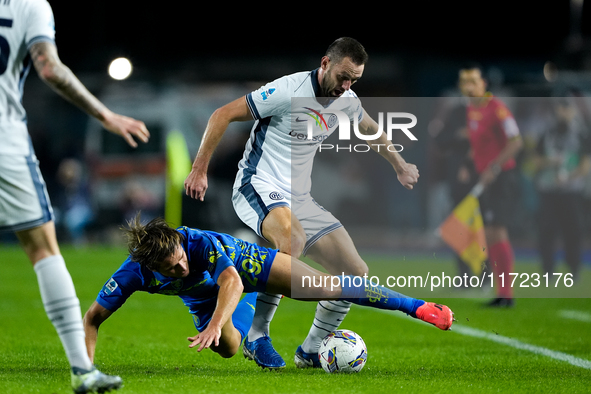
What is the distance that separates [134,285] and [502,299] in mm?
5699

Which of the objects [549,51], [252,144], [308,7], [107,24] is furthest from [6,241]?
[549,51]

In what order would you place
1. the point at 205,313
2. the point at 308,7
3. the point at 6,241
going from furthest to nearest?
the point at 308,7 → the point at 6,241 → the point at 205,313

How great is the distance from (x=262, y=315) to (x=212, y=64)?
75.1ft

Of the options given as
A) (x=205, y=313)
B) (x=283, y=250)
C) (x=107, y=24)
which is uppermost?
(x=107, y=24)

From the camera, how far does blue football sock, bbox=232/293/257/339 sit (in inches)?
203

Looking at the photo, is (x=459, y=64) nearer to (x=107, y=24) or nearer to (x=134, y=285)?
(x=107, y=24)

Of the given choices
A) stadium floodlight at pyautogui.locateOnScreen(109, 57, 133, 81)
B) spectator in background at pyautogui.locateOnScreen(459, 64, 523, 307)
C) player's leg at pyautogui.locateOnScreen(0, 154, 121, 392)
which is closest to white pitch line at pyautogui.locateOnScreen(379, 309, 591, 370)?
spectator in background at pyautogui.locateOnScreen(459, 64, 523, 307)

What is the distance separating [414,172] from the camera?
236 inches

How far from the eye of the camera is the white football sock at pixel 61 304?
12.9ft

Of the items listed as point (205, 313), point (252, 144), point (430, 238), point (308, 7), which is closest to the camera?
point (205, 313)

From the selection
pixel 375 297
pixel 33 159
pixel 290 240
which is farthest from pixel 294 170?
pixel 33 159

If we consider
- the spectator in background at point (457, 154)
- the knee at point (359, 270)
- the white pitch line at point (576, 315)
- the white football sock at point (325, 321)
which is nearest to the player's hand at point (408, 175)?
the knee at point (359, 270)

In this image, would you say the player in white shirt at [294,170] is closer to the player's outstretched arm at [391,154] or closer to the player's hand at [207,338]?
the player's outstretched arm at [391,154]

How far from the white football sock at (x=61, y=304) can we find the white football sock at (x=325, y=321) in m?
1.82
